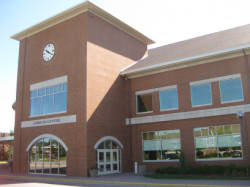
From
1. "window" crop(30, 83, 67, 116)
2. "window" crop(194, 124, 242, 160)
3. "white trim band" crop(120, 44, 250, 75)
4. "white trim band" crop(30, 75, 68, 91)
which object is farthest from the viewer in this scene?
"white trim band" crop(30, 75, 68, 91)

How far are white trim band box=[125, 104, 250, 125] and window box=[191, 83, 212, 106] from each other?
77 cm

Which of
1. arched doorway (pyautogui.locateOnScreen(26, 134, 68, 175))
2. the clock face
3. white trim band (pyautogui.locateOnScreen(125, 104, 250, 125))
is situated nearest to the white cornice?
white trim band (pyautogui.locateOnScreen(125, 104, 250, 125))

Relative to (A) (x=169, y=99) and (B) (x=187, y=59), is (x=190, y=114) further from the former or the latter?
(B) (x=187, y=59)

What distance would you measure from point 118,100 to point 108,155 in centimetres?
494

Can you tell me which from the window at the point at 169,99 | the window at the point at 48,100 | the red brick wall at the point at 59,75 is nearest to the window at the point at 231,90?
the window at the point at 169,99

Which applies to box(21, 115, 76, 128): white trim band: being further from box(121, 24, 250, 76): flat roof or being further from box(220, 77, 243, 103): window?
box(220, 77, 243, 103): window

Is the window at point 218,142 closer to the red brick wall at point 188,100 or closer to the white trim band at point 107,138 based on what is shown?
the red brick wall at point 188,100

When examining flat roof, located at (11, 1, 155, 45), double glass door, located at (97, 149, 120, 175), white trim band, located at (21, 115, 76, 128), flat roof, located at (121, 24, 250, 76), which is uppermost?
flat roof, located at (11, 1, 155, 45)

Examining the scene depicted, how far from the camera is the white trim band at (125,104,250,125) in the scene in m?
20.8

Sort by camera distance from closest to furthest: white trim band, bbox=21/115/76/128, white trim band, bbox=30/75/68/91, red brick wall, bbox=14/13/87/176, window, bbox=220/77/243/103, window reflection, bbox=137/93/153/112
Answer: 1. window, bbox=220/77/243/103
2. red brick wall, bbox=14/13/87/176
3. white trim band, bbox=21/115/76/128
4. white trim band, bbox=30/75/68/91
5. window reflection, bbox=137/93/153/112

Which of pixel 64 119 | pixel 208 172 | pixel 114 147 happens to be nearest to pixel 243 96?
pixel 208 172

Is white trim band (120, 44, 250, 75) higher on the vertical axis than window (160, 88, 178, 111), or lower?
higher

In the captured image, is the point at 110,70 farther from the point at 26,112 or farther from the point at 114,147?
the point at 26,112

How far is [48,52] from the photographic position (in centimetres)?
2653
